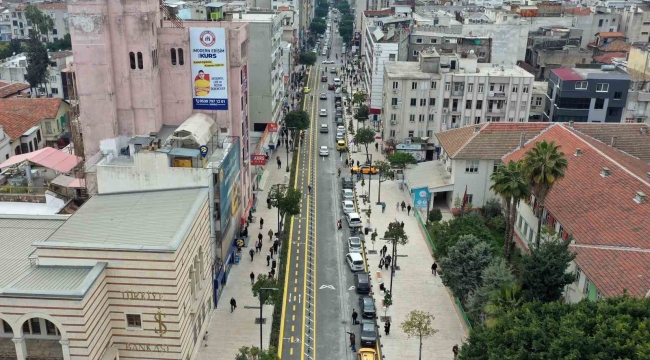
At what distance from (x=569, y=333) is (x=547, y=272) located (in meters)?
12.8

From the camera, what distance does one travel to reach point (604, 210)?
51.0m

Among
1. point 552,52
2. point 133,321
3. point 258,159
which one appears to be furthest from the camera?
point 552,52

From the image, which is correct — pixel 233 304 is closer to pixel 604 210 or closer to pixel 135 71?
pixel 135 71

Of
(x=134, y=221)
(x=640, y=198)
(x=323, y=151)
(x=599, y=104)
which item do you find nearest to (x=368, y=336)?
(x=134, y=221)

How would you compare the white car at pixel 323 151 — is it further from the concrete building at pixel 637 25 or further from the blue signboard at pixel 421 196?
the concrete building at pixel 637 25

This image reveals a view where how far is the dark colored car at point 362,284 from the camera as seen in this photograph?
55.3 metres

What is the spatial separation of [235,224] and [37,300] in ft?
96.3

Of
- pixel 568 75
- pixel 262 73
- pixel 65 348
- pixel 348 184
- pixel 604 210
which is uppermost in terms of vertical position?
pixel 568 75

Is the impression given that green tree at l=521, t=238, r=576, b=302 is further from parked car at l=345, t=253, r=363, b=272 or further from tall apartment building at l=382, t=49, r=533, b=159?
tall apartment building at l=382, t=49, r=533, b=159

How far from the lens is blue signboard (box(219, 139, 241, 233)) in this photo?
5344cm

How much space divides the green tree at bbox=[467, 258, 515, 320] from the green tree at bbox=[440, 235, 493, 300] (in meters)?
1.51

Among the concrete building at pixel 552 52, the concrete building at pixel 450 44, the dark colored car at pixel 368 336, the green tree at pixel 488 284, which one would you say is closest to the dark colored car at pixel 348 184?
the dark colored car at pixel 368 336

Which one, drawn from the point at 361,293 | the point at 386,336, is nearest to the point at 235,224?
the point at 361,293

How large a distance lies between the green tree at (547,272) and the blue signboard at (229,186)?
88.2ft
